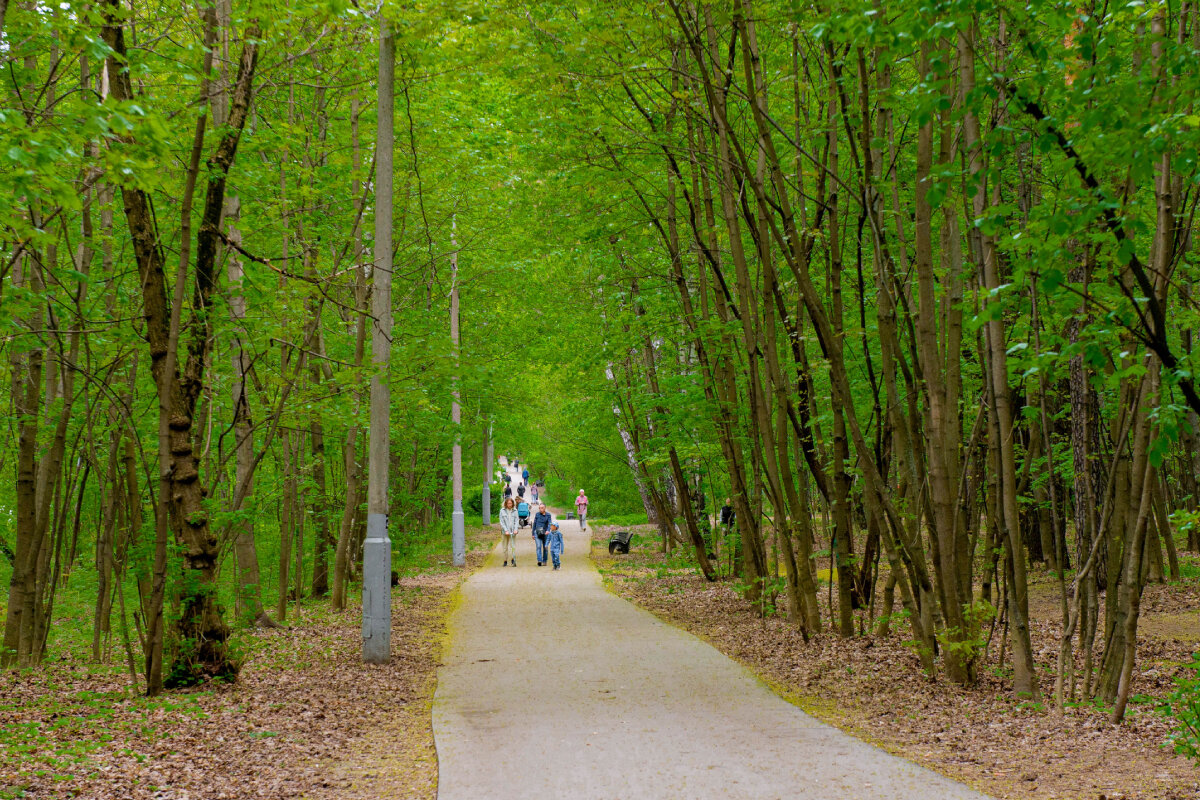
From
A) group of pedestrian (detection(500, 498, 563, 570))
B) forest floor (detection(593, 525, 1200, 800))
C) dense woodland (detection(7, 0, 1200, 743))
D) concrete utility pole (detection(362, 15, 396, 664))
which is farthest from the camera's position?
group of pedestrian (detection(500, 498, 563, 570))

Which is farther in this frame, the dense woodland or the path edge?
the path edge

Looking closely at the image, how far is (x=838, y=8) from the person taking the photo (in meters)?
6.41

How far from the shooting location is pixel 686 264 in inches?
602

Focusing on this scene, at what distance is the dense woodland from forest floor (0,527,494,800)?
0.72m

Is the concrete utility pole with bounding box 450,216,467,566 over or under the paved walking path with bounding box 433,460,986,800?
over

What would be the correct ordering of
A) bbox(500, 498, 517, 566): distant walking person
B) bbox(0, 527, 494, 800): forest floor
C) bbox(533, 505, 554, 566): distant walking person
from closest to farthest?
1. bbox(0, 527, 494, 800): forest floor
2. bbox(500, 498, 517, 566): distant walking person
3. bbox(533, 505, 554, 566): distant walking person

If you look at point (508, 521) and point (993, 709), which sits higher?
point (508, 521)

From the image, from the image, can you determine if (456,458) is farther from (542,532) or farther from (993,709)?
(993,709)

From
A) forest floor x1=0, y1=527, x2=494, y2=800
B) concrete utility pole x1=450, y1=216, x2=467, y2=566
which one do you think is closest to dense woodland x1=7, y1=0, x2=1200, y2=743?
forest floor x1=0, y1=527, x2=494, y2=800

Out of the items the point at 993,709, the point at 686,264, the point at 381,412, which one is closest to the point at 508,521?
the point at 686,264

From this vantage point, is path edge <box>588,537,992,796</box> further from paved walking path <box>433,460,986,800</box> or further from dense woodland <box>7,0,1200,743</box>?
dense woodland <box>7,0,1200,743</box>

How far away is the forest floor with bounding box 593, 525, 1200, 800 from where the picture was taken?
203 inches

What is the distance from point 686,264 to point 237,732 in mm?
10608

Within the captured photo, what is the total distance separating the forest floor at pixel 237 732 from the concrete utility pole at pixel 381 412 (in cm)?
50
